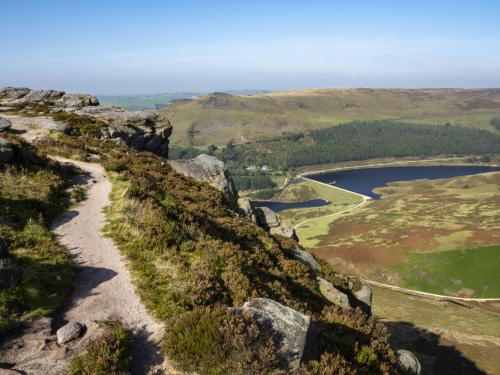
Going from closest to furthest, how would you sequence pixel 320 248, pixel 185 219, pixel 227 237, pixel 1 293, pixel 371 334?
1. pixel 1 293
2. pixel 371 334
3. pixel 185 219
4. pixel 227 237
5. pixel 320 248

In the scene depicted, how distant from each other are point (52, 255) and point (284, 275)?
37.6 ft

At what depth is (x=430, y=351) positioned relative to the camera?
37.3 metres

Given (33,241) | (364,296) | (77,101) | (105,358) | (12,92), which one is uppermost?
(12,92)

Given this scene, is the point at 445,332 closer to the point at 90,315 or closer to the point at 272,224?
the point at 272,224

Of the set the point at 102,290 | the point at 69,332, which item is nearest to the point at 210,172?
the point at 102,290

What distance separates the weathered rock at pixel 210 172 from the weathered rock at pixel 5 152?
16632 mm

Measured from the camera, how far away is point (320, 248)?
127 m

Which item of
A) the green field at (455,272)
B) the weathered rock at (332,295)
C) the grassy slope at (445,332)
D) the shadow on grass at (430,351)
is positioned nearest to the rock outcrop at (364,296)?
the weathered rock at (332,295)

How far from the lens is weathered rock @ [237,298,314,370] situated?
11.2m

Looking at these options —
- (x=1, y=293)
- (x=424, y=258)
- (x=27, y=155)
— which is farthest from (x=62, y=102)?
(x=424, y=258)

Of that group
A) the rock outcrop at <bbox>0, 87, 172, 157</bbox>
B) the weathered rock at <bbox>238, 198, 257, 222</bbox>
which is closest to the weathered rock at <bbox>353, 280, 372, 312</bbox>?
the weathered rock at <bbox>238, 198, 257, 222</bbox>

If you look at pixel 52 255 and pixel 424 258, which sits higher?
pixel 52 255

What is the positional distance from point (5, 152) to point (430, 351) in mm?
39575

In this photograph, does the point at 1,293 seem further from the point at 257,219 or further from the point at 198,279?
the point at 257,219
